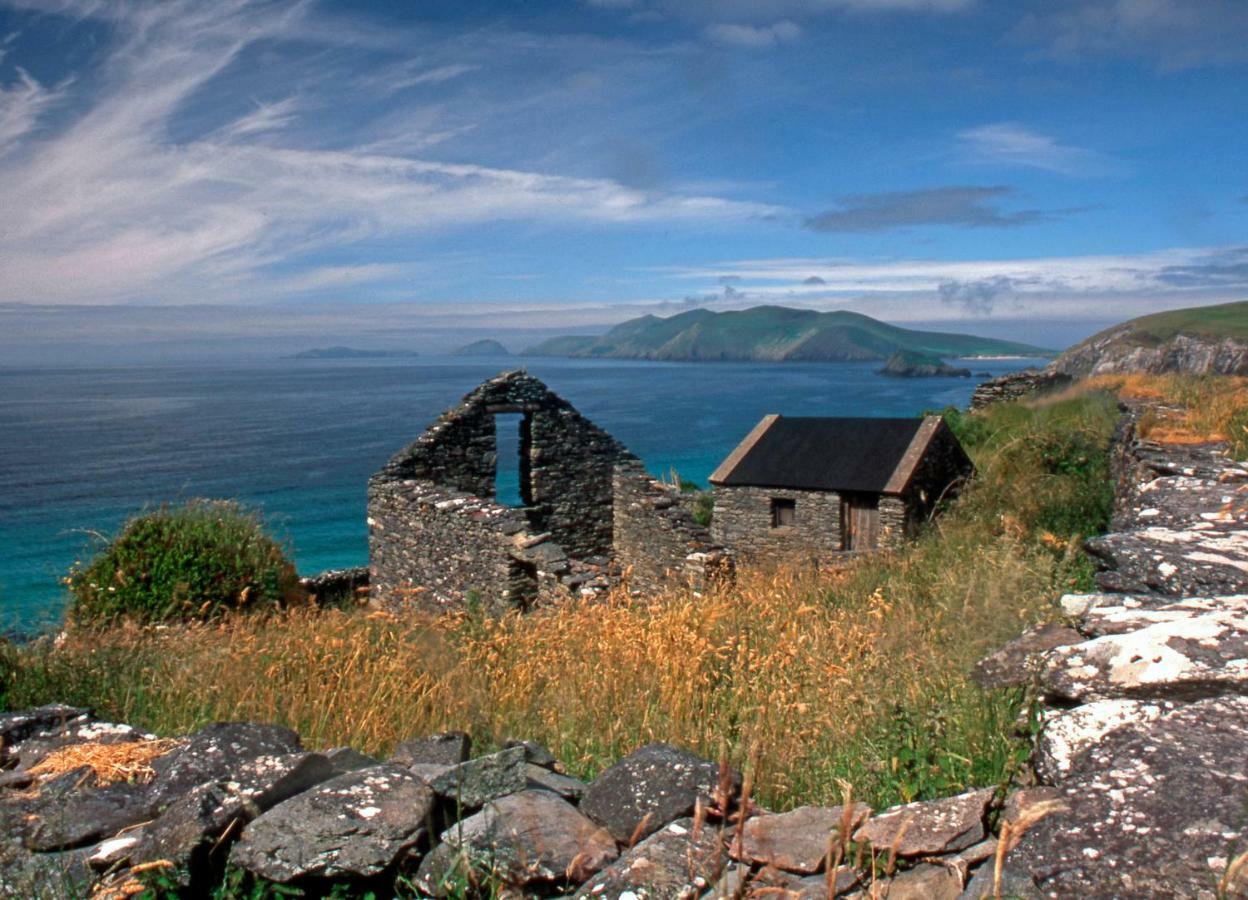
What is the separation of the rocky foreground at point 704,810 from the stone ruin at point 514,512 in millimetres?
8214

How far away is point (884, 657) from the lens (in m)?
5.35

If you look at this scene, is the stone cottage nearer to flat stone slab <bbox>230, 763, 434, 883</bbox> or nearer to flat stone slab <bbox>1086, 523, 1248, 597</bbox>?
flat stone slab <bbox>1086, 523, 1248, 597</bbox>

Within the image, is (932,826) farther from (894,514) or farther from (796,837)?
(894,514)

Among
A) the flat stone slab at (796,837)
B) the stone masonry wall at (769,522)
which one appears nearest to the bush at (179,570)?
the flat stone slab at (796,837)

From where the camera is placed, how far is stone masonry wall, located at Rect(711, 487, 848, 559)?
20703 millimetres

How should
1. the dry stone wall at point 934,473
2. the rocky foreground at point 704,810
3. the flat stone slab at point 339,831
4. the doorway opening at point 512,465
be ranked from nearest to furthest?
the rocky foreground at point 704,810, the flat stone slab at point 339,831, the doorway opening at point 512,465, the dry stone wall at point 934,473

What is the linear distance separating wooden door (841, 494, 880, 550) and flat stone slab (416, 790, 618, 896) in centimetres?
1794

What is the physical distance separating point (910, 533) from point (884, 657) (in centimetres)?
1338

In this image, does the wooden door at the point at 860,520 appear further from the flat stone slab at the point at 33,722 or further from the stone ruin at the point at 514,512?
the flat stone slab at the point at 33,722

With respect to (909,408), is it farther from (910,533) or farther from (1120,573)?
(1120,573)

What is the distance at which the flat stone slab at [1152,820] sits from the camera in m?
2.03

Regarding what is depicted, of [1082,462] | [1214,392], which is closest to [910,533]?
[1082,462]

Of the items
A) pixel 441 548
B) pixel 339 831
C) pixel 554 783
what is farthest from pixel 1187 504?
pixel 441 548

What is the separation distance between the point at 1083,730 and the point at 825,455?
19.3 metres
